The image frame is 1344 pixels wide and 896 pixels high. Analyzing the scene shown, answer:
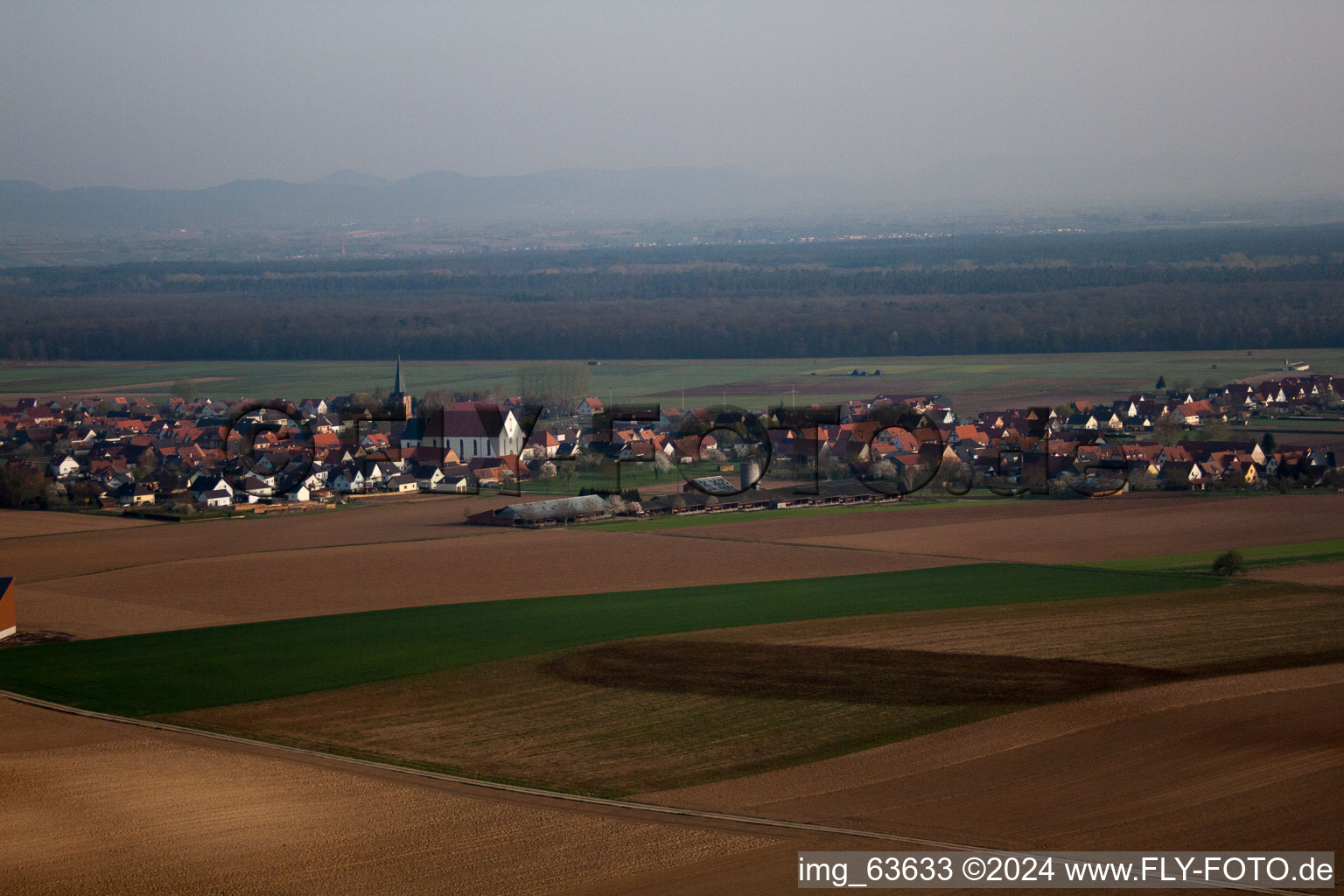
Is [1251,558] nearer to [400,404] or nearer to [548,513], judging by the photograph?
[548,513]

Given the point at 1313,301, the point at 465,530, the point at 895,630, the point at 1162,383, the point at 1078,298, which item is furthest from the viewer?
the point at 1078,298

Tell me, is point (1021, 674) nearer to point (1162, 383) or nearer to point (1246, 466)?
point (1246, 466)

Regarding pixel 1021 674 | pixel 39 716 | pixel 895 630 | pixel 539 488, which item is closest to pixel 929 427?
pixel 539 488

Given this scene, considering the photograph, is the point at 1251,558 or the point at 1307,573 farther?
the point at 1251,558

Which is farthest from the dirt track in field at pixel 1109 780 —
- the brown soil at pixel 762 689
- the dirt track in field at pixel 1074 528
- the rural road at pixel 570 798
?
the dirt track in field at pixel 1074 528

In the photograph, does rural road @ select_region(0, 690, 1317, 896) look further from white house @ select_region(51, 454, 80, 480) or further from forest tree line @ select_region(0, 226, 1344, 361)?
forest tree line @ select_region(0, 226, 1344, 361)

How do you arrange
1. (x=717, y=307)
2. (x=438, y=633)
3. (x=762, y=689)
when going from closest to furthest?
1. (x=762, y=689)
2. (x=438, y=633)
3. (x=717, y=307)

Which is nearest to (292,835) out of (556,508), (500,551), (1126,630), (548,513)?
(1126,630)
